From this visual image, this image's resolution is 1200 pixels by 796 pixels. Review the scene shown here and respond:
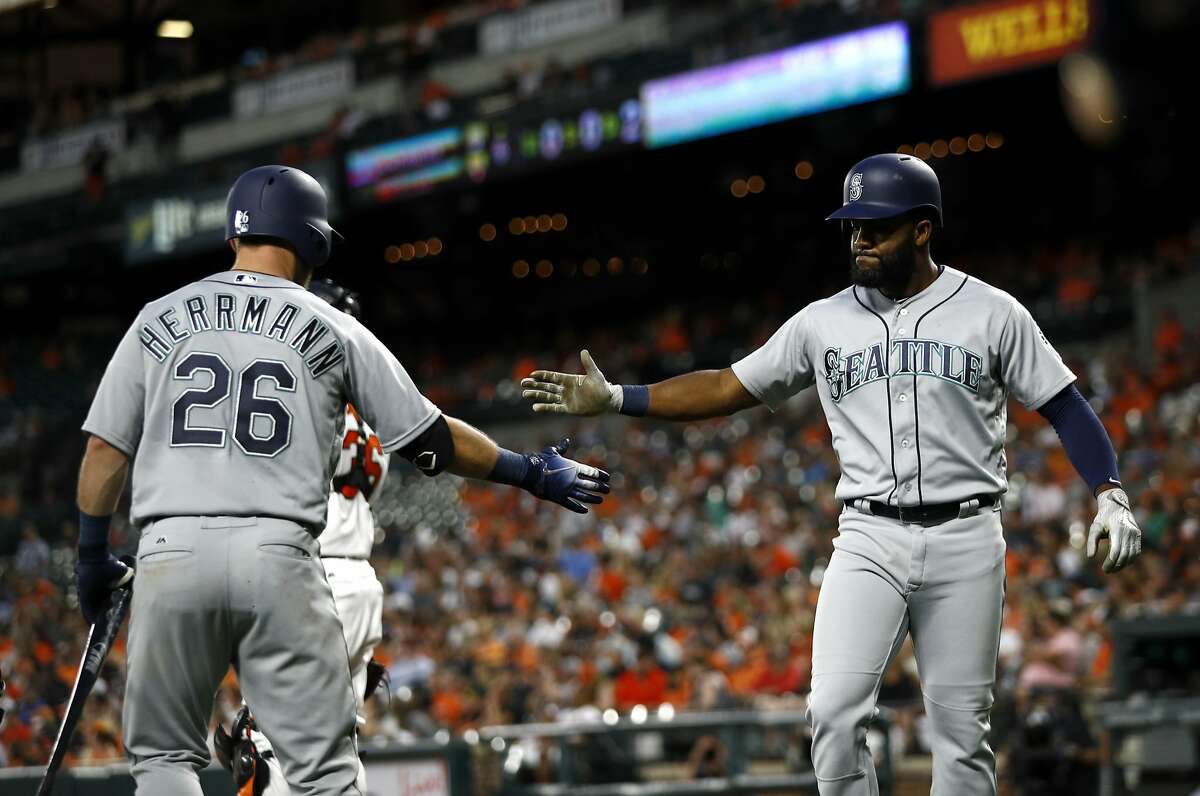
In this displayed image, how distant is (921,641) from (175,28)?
26.1m

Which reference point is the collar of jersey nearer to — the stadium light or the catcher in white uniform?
the catcher in white uniform

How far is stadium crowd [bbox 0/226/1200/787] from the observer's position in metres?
9.73

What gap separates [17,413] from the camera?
18406 millimetres

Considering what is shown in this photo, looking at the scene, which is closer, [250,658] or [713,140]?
[250,658]

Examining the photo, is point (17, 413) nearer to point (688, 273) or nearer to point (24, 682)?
point (688, 273)

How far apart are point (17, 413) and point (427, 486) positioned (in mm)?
4989

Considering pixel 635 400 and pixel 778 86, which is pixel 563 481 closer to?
pixel 635 400

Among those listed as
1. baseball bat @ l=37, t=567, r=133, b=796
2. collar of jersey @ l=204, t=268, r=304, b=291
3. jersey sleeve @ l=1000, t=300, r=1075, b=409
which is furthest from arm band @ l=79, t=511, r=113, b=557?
jersey sleeve @ l=1000, t=300, r=1075, b=409

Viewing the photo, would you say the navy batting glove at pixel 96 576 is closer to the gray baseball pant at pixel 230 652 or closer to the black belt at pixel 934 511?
the gray baseball pant at pixel 230 652

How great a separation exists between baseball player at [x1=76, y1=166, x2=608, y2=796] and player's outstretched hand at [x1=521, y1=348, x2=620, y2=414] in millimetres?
784

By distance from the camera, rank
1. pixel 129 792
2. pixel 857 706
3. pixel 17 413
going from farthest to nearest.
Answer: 1. pixel 17 413
2. pixel 129 792
3. pixel 857 706

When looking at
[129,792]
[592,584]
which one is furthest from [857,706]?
[592,584]

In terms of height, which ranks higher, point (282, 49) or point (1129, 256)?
point (282, 49)

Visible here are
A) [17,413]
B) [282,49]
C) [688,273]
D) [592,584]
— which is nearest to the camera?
[592,584]
